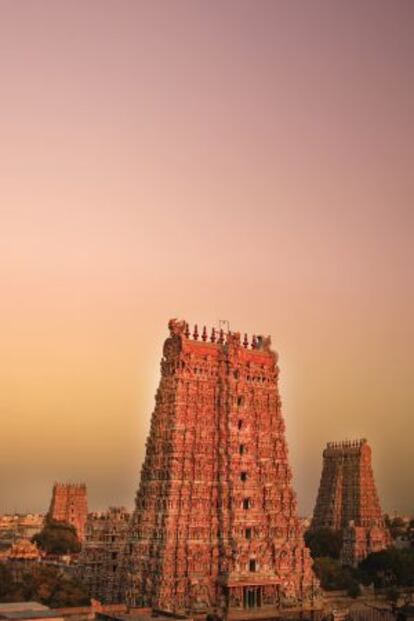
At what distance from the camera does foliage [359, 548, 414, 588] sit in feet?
313

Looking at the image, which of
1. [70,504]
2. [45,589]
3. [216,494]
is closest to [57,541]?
[70,504]

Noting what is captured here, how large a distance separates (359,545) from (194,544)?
1864 inches

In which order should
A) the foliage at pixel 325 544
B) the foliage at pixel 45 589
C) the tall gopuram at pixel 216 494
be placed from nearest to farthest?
the foliage at pixel 45 589 < the tall gopuram at pixel 216 494 < the foliage at pixel 325 544

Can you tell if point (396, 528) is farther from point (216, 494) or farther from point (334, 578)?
point (216, 494)

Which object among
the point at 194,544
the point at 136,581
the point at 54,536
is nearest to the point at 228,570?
the point at 194,544

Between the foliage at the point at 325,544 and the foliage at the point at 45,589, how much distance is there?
48.3m

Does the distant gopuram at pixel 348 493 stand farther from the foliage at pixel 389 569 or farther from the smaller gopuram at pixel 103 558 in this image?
the smaller gopuram at pixel 103 558

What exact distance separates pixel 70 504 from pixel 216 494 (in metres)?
94.4

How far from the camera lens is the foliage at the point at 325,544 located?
11275cm

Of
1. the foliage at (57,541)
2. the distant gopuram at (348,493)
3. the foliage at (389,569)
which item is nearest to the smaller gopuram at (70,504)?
the foliage at (57,541)

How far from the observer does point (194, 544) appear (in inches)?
2805

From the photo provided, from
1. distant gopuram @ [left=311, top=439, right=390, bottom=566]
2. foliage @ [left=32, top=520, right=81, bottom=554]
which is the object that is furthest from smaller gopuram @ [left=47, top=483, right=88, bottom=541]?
distant gopuram @ [left=311, top=439, right=390, bottom=566]

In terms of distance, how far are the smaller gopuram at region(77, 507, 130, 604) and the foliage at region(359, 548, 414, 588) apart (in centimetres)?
3378

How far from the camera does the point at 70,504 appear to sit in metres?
162
